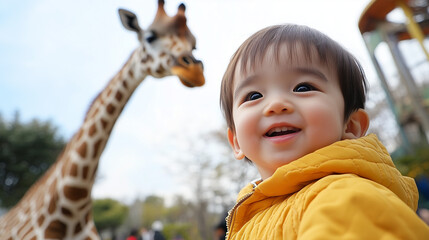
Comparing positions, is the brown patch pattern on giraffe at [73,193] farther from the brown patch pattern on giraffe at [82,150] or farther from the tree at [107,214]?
the tree at [107,214]

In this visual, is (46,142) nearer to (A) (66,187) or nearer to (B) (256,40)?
(A) (66,187)

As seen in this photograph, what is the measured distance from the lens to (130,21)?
2.93m

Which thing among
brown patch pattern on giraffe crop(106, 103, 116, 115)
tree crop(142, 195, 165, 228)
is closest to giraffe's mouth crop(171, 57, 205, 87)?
brown patch pattern on giraffe crop(106, 103, 116, 115)

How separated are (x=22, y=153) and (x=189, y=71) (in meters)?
12.0

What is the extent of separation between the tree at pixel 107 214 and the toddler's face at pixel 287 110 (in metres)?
21.6

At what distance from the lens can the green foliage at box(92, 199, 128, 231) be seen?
2058 cm

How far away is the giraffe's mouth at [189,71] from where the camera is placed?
2.55 metres

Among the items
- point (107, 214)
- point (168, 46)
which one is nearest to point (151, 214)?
point (107, 214)

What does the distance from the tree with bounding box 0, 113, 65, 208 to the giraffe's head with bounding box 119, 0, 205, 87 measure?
10998 mm

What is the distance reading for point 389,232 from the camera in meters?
0.58

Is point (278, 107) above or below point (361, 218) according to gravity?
above

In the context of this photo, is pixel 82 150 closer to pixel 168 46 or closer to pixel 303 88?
pixel 168 46

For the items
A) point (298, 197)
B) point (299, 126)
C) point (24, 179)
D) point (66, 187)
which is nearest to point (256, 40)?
point (299, 126)

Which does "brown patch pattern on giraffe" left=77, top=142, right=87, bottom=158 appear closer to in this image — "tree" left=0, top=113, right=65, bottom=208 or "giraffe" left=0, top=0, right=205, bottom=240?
Answer: "giraffe" left=0, top=0, right=205, bottom=240
